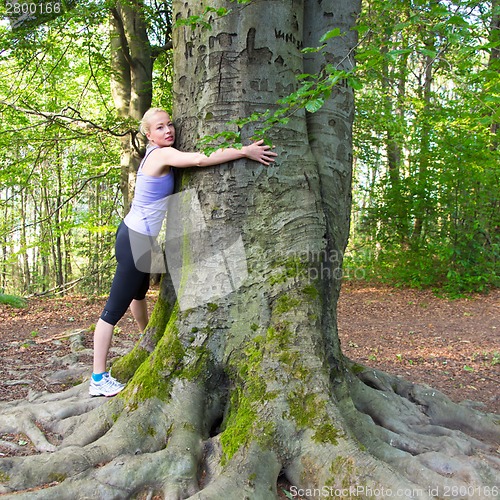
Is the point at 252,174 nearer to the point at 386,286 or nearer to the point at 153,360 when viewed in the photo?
the point at 153,360

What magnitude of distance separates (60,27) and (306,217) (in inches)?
254

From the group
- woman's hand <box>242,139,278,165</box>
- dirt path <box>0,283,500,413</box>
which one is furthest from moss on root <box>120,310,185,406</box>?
dirt path <box>0,283,500,413</box>

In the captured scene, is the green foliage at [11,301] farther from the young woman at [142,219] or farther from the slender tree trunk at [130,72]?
the young woman at [142,219]

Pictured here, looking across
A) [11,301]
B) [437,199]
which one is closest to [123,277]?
[11,301]

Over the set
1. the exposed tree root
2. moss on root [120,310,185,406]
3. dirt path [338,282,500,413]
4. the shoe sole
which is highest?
moss on root [120,310,185,406]

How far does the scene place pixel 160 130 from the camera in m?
3.27

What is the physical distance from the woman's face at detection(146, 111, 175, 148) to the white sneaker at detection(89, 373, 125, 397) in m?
1.71

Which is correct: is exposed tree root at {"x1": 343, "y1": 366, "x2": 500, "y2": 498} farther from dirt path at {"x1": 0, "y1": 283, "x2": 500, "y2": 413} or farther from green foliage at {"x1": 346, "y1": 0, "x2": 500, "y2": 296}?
green foliage at {"x1": 346, "y1": 0, "x2": 500, "y2": 296}

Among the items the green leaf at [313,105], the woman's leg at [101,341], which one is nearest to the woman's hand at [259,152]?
the green leaf at [313,105]

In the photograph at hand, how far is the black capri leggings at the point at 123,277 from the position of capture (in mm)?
3338

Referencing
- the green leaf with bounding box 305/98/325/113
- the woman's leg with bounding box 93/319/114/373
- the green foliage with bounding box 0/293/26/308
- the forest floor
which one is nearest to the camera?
the green leaf with bounding box 305/98/325/113

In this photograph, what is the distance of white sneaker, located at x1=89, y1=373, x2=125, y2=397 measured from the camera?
343 centimetres

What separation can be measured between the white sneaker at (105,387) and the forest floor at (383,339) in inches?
21.7

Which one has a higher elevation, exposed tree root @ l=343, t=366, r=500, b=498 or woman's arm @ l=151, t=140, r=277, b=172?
woman's arm @ l=151, t=140, r=277, b=172
